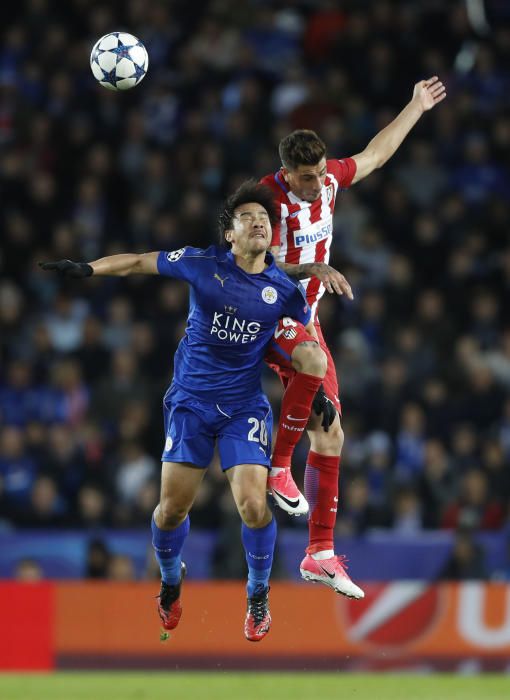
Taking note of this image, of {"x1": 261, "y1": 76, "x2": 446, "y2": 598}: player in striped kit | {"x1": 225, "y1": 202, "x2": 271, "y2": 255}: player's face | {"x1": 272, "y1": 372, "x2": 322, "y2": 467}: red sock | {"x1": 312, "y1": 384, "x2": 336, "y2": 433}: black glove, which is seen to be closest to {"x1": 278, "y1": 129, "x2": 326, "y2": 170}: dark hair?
{"x1": 261, "y1": 76, "x2": 446, "y2": 598}: player in striped kit

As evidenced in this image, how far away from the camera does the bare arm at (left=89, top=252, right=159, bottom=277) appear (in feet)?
25.9

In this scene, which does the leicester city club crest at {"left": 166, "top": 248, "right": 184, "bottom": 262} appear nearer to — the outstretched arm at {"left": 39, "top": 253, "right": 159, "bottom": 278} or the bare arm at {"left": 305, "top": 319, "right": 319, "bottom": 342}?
the outstretched arm at {"left": 39, "top": 253, "right": 159, "bottom": 278}

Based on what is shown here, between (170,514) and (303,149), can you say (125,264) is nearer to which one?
(303,149)

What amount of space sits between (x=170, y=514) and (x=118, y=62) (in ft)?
8.61

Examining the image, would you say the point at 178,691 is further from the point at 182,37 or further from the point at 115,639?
the point at 182,37

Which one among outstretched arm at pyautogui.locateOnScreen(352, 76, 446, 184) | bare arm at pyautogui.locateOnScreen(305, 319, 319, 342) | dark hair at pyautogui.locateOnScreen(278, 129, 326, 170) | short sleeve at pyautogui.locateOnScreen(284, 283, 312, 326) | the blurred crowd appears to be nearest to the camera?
dark hair at pyautogui.locateOnScreen(278, 129, 326, 170)

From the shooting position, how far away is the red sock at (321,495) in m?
8.50

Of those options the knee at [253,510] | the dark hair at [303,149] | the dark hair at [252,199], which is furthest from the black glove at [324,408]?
the dark hair at [303,149]

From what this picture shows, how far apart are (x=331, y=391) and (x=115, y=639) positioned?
5.27m

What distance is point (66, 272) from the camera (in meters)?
7.66

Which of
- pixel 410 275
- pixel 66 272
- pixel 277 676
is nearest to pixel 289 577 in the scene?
pixel 277 676

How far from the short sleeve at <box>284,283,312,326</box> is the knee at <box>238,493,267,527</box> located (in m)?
1.03

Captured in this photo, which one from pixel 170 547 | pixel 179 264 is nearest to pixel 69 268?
pixel 179 264

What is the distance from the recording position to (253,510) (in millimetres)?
8234
